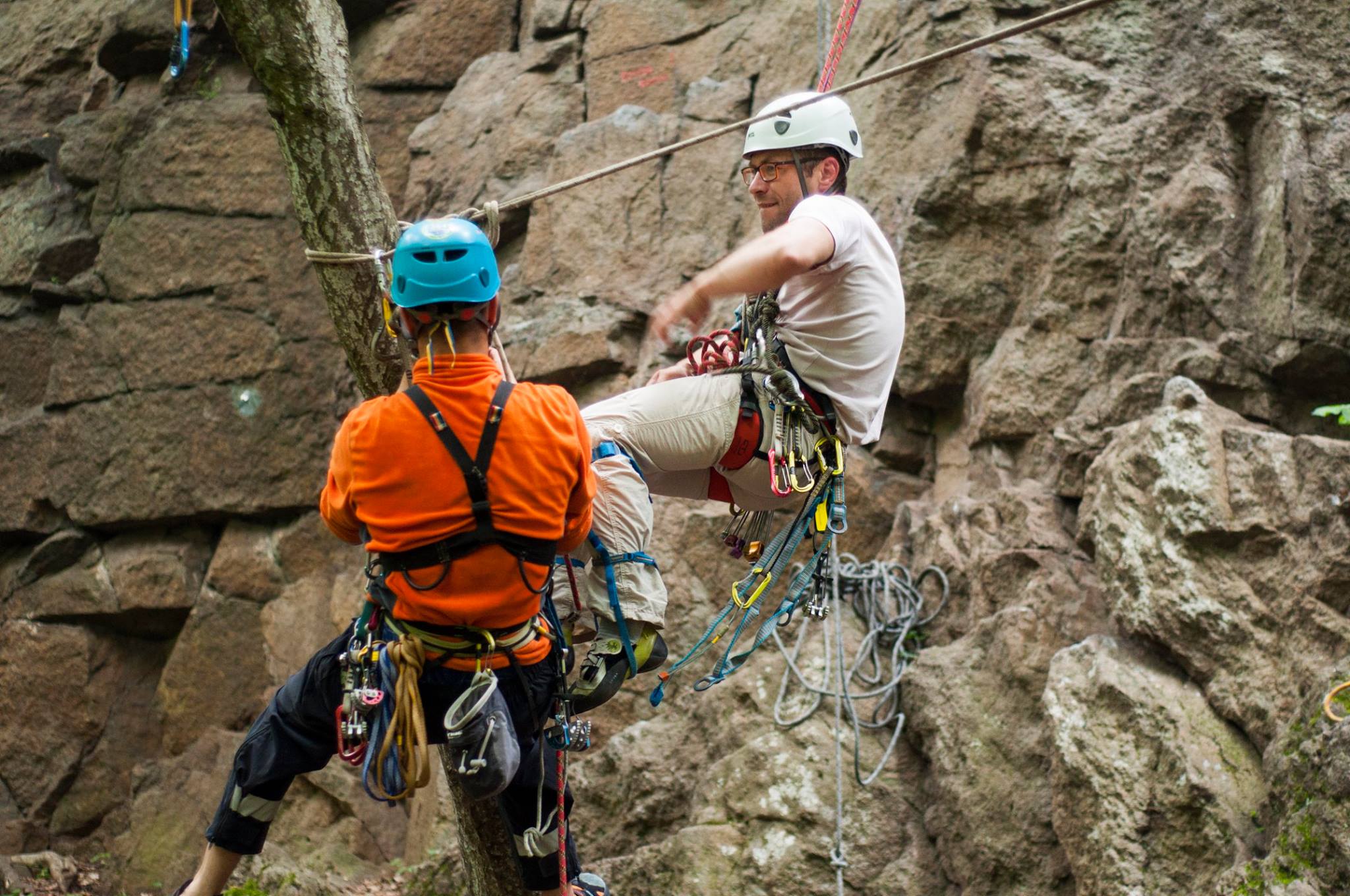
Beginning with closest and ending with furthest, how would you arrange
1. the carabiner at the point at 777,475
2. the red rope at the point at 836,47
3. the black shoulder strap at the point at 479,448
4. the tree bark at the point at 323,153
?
the black shoulder strap at the point at 479,448, the tree bark at the point at 323,153, the carabiner at the point at 777,475, the red rope at the point at 836,47

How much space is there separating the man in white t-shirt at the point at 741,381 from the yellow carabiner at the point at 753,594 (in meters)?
0.23

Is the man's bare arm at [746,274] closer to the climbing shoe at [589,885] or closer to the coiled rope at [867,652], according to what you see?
the climbing shoe at [589,885]

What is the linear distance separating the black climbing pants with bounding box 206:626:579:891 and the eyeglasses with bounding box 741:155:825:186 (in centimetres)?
173

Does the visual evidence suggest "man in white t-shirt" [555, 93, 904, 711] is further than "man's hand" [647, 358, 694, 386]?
No

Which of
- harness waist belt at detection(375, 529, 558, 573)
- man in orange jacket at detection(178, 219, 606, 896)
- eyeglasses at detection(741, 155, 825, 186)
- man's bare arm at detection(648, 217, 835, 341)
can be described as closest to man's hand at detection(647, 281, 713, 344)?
man's bare arm at detection(648, 217, 835, 341)

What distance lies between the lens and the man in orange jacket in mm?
3010

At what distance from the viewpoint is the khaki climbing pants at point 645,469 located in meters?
3.54

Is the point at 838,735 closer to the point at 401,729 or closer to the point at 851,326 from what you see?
the point at 851,326

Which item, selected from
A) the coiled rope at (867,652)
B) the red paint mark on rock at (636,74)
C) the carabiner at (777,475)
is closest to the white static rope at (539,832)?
the carabiner at (777,475)

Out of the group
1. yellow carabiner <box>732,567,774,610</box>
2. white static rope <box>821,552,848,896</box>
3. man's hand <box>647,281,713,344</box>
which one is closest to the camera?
man's hand <box>647,281,713,344</box>

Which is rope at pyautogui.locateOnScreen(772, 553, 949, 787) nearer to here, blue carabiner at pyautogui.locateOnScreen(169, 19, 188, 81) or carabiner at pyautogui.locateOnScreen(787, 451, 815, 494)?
carabiner at pyautogui.locateOnScreen(787, 451, 815, 494)

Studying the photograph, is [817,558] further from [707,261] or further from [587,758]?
[707,261]

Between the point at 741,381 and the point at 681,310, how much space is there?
648 millimetres

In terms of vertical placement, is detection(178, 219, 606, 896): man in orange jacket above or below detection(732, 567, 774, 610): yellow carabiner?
above
